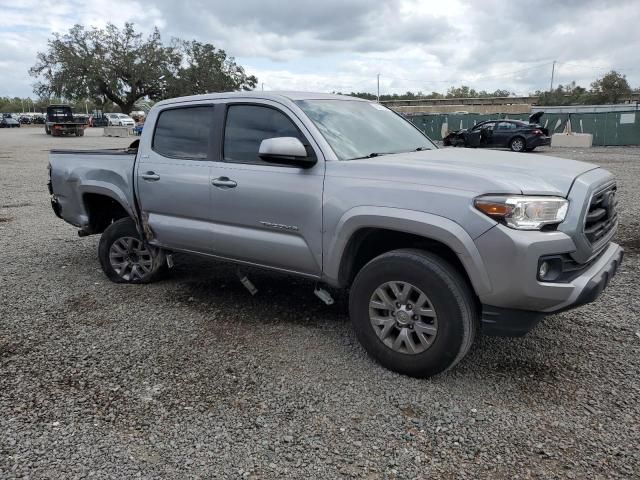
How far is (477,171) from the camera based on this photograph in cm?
321

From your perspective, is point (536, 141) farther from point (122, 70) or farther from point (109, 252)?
point (122, 70)

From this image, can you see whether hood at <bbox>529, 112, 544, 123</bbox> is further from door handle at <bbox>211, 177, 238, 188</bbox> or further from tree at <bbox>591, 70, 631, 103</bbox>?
tree at <bbox>591, 70, 631, 103</bbox>

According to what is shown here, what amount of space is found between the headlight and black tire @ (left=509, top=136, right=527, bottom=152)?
21.0m

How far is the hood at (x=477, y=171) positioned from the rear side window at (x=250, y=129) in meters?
0.76

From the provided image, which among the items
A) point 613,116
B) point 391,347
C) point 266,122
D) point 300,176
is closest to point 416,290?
point 391,347

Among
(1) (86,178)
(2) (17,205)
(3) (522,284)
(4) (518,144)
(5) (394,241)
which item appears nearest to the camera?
(3) (522,284)

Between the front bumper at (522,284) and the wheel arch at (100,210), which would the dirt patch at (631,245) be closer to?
the front bumper at (522,284)

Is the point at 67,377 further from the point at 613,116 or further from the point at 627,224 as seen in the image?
the point at 613,116

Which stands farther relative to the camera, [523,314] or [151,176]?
[151,176]

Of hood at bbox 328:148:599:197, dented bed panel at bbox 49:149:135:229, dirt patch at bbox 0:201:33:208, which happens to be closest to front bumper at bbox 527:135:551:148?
dirt patch at bbox 0:201:33:208

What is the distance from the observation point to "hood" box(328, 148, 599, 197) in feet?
10.1

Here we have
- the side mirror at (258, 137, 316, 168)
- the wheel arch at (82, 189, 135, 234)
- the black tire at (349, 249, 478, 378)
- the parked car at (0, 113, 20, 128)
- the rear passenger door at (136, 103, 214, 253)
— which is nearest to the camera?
the black tire at (349, 249, 478, 378)

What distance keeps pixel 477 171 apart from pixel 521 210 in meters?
0.38

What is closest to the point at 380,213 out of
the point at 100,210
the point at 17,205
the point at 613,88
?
the point at 100,210
